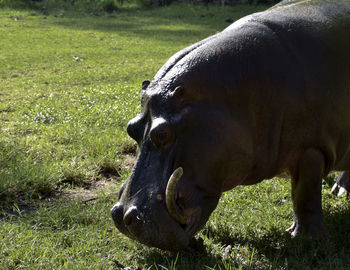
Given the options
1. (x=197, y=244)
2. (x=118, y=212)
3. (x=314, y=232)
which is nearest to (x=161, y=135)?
(x=118, y=212)

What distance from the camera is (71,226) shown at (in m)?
2.99

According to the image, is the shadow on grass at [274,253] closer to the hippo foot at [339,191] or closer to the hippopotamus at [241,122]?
the hippopotamus at [241,122]

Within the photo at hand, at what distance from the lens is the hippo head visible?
2.21 m

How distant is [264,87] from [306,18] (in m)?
0.55

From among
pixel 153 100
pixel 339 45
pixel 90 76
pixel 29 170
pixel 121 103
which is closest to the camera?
pixel 153 100

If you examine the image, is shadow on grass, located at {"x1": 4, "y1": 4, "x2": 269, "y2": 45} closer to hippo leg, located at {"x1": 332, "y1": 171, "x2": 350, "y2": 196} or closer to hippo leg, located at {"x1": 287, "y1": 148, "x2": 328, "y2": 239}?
hippo leg, located at {"x1": 332, "y1": 171, "x2": 350, "y2": 196}

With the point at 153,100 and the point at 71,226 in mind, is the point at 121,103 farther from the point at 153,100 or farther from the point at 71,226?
the point at 153,100

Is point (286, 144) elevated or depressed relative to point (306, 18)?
depressed

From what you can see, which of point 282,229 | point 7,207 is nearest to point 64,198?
point 7,207

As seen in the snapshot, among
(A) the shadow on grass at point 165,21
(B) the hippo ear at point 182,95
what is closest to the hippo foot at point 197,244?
(B) the hippo ear at point 182,95

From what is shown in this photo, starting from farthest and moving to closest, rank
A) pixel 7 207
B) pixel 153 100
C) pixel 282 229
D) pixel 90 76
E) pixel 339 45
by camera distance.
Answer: pixel 90 76, pixel 7 207, pixel 282 229, pixel 339 45, pixel 153 100

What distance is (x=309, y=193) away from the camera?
2646 millimetres

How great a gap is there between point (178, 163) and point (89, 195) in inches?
54.9

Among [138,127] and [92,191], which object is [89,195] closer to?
[92,191]
